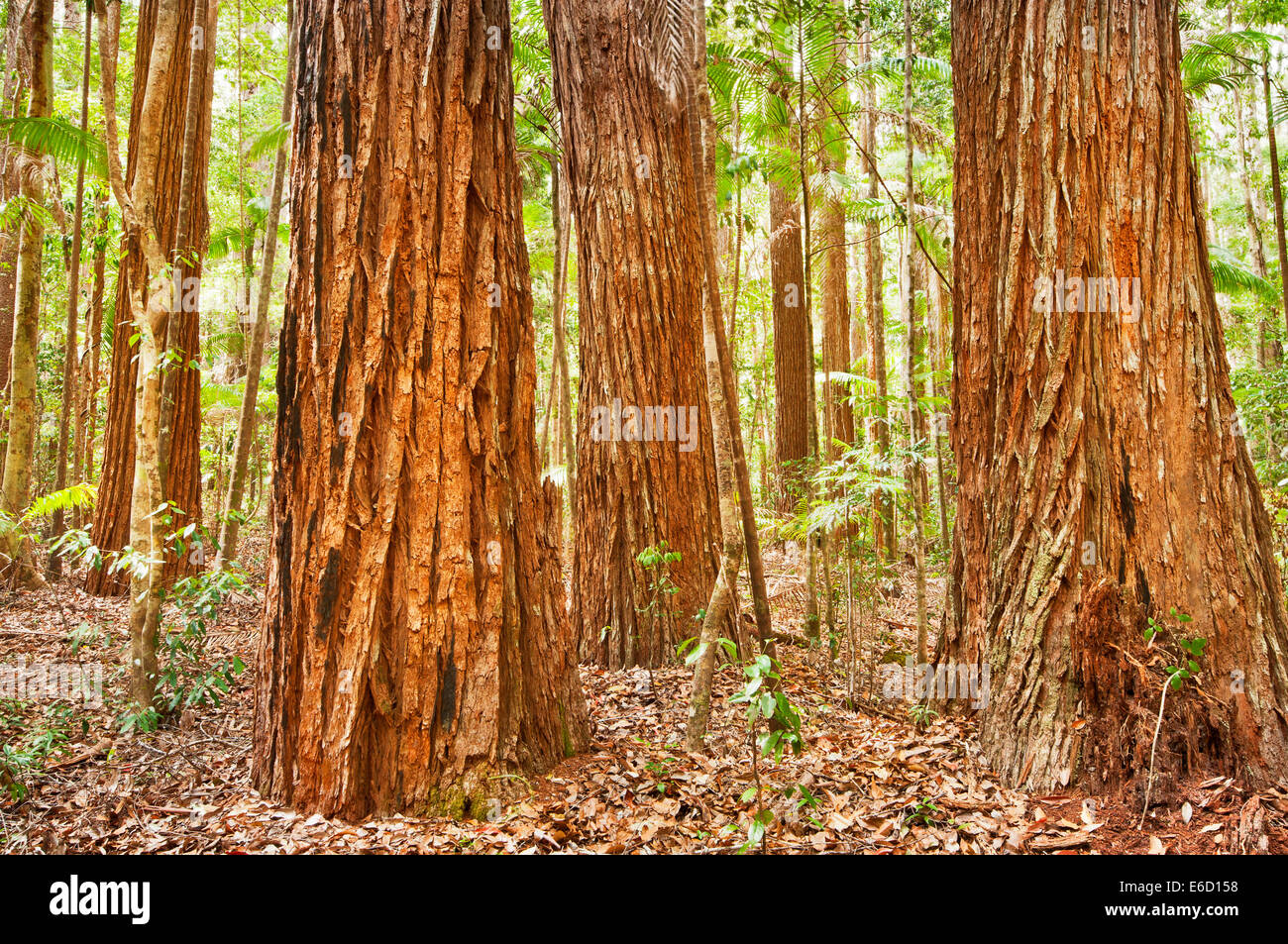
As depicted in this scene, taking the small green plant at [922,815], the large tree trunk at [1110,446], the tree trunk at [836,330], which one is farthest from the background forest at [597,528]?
the tree trunk at [836,330]

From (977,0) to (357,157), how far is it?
2.81 metres

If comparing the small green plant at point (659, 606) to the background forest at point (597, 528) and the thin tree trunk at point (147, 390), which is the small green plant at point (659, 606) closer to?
the background forest at point (597, 528)

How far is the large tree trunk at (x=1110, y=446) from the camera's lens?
9.43 feet

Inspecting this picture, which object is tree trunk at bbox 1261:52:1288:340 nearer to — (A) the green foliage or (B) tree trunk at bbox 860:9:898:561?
(B) tree trunk at bbox 860:9:898:561

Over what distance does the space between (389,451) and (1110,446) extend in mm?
2807

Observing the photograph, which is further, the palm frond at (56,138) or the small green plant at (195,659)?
the palm frond at (56,138)

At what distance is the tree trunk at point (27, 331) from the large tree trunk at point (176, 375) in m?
0.54

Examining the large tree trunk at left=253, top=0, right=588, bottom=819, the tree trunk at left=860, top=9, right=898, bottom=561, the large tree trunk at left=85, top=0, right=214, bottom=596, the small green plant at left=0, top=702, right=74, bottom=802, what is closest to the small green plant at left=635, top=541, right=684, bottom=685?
the tree trunk at left=860, top=9, right=898, bottom=561

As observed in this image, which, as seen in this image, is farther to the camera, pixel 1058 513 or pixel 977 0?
pixel 977 0

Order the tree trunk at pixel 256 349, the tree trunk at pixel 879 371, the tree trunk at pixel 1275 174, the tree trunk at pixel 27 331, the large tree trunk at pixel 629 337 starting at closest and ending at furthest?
the tree trunk at pixel 256 349 < the large tree trunk at pixel 629 337 < the tree trunk at pixel 879 371 < the tree trunk at pixel 27 331 < the tree trunk at pixel 1275 174

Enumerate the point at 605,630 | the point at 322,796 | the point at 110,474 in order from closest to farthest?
1. the point at 322,796
2. the point at 605,630
3. the point at 110,474

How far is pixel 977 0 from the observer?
3.42 m
